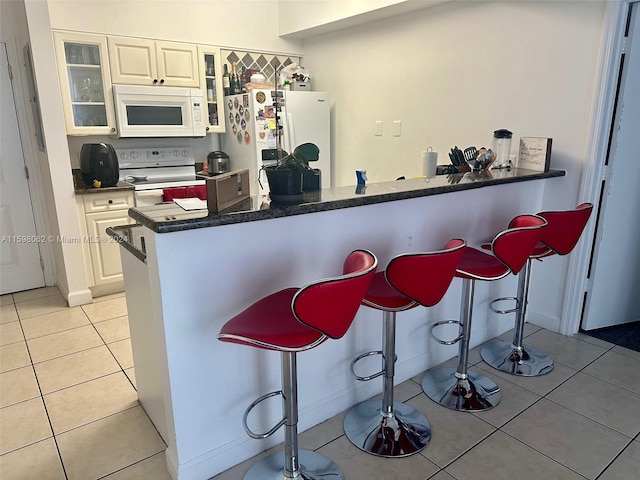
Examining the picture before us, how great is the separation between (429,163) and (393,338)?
4.73 feet

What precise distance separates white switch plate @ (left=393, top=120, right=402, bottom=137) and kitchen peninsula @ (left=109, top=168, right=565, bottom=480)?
1545 mm

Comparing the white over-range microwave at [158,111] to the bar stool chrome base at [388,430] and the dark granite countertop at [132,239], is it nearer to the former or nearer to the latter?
the dark granite countertop at [132,239]

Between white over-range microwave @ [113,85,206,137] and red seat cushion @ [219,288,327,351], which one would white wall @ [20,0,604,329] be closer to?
white over-range microwave @ [113,85,206,137]

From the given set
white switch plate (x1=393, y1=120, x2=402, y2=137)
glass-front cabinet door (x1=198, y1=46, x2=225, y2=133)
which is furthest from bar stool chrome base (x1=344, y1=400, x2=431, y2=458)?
glass-front cabinet door (x1=198, y1=46, x2=225, y2=133)

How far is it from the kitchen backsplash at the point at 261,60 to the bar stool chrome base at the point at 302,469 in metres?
3.74

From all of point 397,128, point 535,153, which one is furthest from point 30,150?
point 535,153

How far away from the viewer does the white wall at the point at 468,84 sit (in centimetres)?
271

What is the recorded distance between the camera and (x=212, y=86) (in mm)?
4348

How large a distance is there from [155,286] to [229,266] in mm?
273

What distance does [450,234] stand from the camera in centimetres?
250

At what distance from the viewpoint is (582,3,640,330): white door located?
2.61 metres

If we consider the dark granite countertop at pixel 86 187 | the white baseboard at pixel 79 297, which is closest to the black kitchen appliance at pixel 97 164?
the dark granite countertop at pixel 86 187

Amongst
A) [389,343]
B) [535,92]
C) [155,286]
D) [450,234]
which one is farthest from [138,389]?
[535,92]

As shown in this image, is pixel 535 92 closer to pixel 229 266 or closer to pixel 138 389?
pixel 229 266
